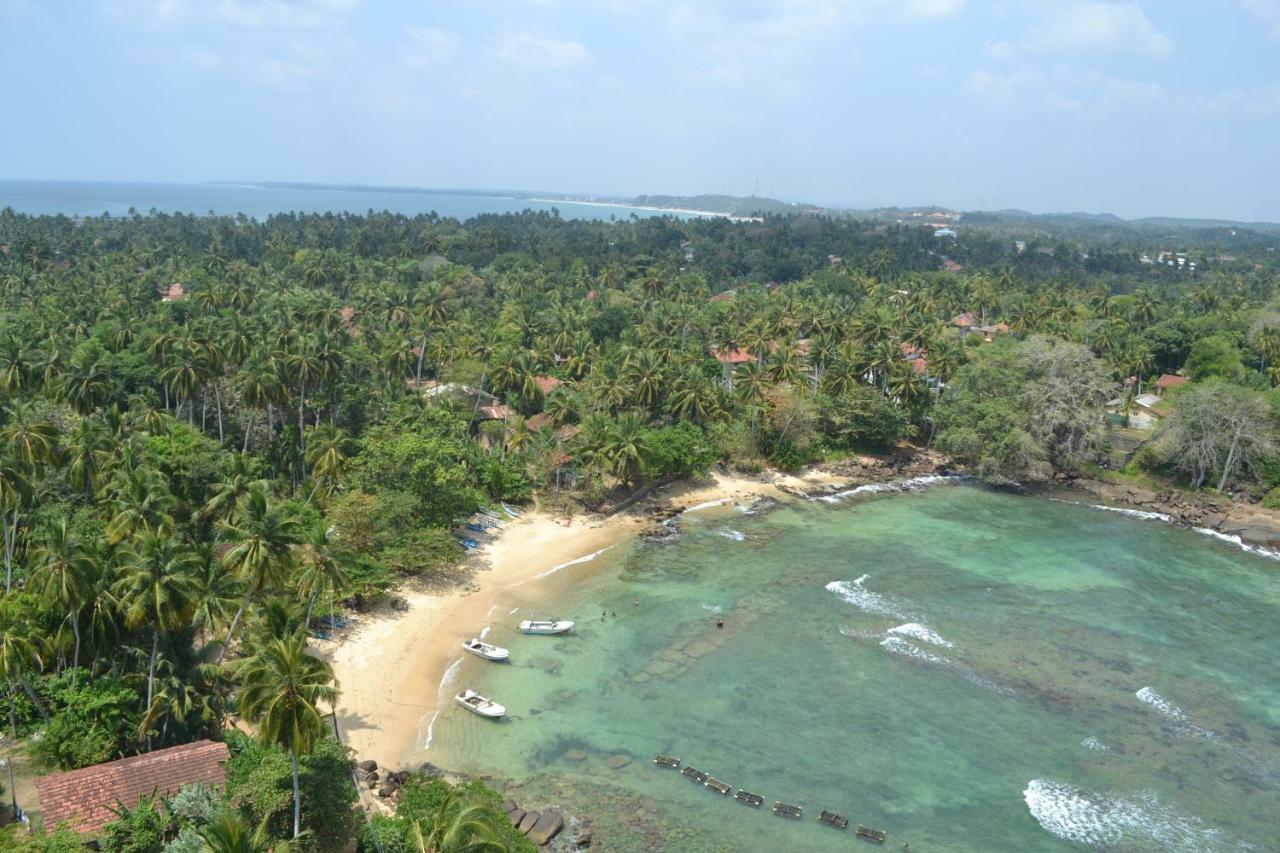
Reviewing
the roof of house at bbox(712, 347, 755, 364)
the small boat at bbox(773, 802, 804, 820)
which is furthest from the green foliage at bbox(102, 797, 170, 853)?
the roof of house at bbox(712, 347, 755, 364)

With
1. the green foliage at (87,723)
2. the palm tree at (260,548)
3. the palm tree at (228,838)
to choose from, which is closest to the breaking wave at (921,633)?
the palm tree at (260,548)

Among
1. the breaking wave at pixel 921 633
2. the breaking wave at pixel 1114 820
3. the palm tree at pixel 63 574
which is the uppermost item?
the palm tree at pixel 63 574

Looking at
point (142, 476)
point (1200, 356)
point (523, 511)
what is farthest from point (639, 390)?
point (1200, 356)

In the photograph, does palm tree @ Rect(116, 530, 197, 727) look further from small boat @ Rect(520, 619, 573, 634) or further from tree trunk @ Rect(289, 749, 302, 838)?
small boat @ Rect(520, 619, 573, 634)

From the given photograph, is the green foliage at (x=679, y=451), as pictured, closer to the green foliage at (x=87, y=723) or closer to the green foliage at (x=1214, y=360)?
the green foliage at (x=87, y=723)

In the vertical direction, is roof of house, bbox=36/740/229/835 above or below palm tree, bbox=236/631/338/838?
below

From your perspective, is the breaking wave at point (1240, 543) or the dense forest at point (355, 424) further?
the breaking wave at point (1240, 543)
